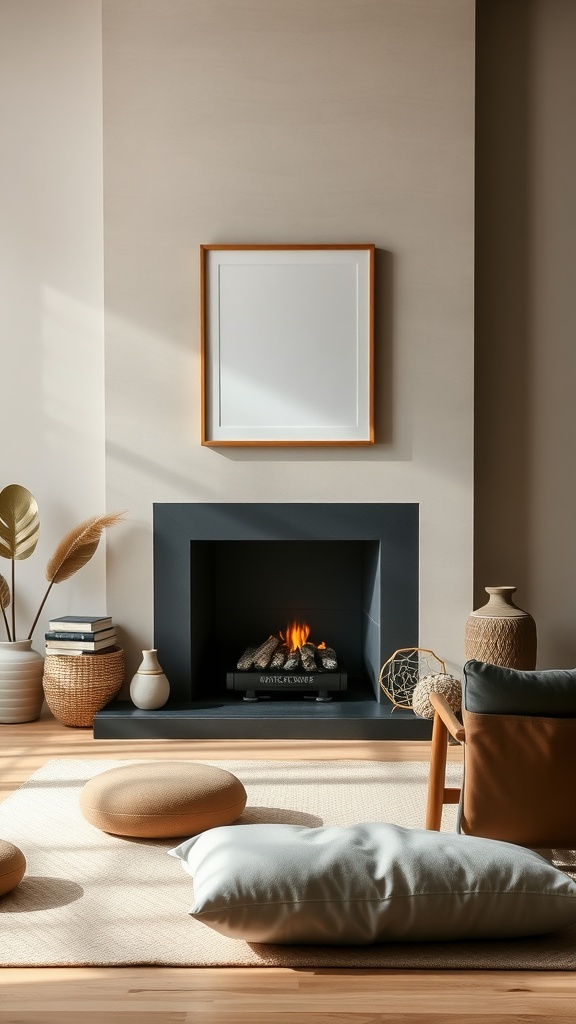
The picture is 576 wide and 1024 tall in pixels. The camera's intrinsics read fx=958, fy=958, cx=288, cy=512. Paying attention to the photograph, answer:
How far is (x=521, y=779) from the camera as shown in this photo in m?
2.33

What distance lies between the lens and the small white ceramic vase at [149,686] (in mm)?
4359

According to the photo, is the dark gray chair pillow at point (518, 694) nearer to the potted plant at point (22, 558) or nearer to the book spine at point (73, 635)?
the book spine at point (73, 635)

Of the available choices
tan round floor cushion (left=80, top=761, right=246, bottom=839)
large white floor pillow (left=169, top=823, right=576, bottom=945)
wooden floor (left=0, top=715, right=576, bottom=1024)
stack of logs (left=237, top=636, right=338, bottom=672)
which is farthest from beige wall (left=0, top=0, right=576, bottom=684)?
wooden floor (left=0, top=715, right=576, bottom=1024)

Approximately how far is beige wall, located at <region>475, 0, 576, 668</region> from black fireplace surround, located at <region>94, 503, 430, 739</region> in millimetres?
571

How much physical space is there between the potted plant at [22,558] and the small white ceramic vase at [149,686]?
0.54 metres

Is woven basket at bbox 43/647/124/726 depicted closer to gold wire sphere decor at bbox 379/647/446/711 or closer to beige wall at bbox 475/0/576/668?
gold wire sphere decor at bbox 379/647/446/711

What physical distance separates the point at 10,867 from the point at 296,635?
8.77 feet

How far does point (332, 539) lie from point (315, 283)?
3.93 feet

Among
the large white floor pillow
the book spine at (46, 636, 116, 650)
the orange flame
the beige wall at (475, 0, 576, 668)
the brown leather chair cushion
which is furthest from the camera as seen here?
the orange flame

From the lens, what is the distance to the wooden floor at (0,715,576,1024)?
1.88 meters

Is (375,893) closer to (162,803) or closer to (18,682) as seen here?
(162,803)

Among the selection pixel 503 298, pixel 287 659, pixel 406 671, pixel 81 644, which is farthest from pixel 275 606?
pixel 503 298

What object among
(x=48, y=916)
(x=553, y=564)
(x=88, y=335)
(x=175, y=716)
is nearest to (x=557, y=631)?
(x=553, y=564)

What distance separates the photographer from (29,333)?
4.82 m
